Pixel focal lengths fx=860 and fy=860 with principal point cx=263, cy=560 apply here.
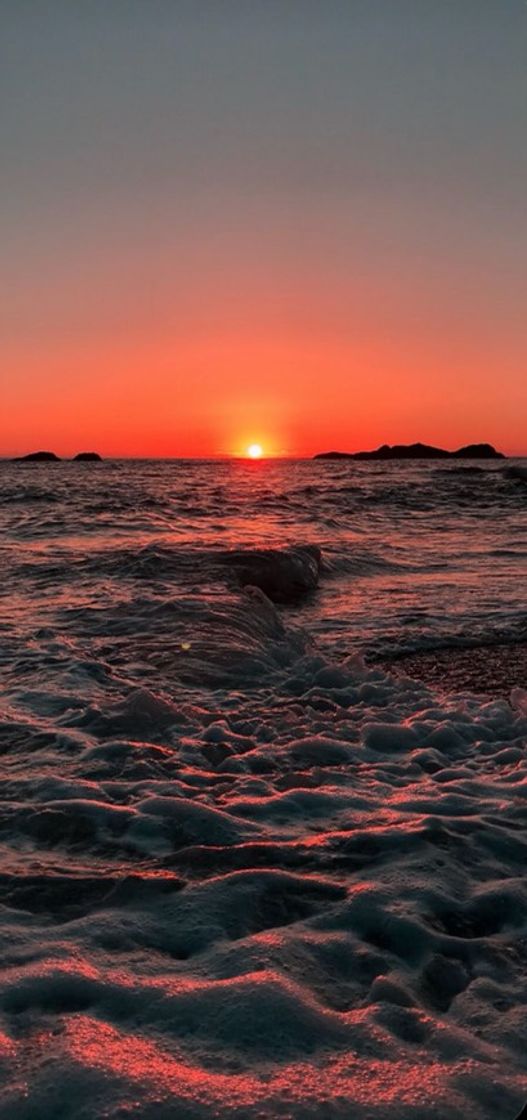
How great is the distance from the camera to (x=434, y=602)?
33.6 feet

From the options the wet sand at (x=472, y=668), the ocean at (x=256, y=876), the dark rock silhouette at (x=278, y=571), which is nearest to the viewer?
the ocean at (x=256, y=876)

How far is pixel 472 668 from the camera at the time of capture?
23.0 ft

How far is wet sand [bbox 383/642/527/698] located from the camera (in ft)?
21.0

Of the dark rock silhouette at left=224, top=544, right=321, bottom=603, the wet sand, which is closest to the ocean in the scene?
the wet sand

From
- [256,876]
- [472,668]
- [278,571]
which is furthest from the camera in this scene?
[278,571]

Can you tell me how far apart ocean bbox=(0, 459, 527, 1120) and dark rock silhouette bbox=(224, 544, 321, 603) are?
2.73 metres

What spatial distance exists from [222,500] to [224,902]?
79.2ft

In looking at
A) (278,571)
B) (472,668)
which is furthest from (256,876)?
(278,571)

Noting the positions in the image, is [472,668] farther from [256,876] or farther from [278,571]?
[278,571]

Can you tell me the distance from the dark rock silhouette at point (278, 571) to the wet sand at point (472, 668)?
3647 millimetres

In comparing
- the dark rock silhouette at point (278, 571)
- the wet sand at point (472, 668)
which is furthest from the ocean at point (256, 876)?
the dark rock silhouette at point (278, 571)

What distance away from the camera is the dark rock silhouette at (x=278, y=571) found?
36.8ft

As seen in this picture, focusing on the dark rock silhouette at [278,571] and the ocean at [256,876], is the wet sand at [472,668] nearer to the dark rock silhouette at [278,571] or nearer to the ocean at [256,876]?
the ocean at [256,876]

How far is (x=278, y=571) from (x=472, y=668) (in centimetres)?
480
